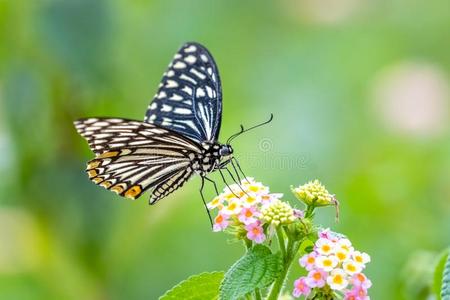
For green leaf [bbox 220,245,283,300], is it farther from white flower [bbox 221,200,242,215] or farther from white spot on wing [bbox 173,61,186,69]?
white spot on wing [bbox 173,61,186,69]

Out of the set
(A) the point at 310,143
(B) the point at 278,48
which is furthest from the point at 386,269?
(B) the point at 278,48

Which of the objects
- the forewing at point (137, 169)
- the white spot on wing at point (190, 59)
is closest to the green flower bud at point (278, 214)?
the forewing at point (137, 169)

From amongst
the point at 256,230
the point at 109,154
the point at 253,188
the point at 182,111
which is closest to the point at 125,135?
the point at 109,154

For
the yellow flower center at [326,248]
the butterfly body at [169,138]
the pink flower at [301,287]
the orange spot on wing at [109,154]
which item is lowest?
the pink flower at [301,287]

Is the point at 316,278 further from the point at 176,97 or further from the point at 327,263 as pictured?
the point at 176,97

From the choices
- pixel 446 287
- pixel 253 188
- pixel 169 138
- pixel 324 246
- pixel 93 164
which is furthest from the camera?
pixel 169 138

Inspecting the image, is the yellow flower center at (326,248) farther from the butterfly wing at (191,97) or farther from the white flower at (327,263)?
the butterfly wing at (191,97)
